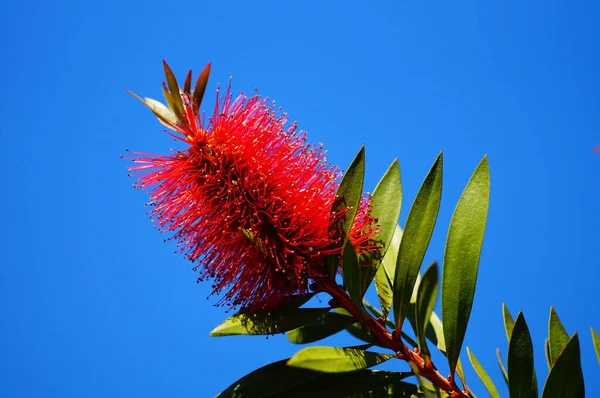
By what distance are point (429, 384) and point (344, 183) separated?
445 millimetres

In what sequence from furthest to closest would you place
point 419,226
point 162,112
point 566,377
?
1. point 162,112
2. point 419,226
3. point 566,377

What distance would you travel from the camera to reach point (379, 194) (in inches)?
59.7

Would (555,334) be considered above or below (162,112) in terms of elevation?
below

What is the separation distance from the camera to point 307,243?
1.40 metres

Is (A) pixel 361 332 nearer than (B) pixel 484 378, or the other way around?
(A) pixel 361 332

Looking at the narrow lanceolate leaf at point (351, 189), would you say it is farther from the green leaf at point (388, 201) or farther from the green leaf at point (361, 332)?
the green leaf at point (361, 332)

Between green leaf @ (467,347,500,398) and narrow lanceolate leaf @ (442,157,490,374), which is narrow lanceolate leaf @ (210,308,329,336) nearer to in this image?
narrow lanceolate leaf @ (442,157,490,374)

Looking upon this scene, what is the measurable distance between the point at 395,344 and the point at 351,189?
35 centimetres

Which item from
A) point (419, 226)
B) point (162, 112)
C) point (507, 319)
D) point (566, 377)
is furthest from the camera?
point (507, 319)

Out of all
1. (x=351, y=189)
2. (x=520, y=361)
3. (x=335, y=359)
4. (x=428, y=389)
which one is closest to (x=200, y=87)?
(x=351, y=189)

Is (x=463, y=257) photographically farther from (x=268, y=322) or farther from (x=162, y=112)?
(x=162, y=112)

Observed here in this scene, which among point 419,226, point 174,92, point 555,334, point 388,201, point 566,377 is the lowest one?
point 566,377

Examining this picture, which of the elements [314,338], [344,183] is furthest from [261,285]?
[344,183]

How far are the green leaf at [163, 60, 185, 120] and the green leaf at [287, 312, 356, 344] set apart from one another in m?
0.56
